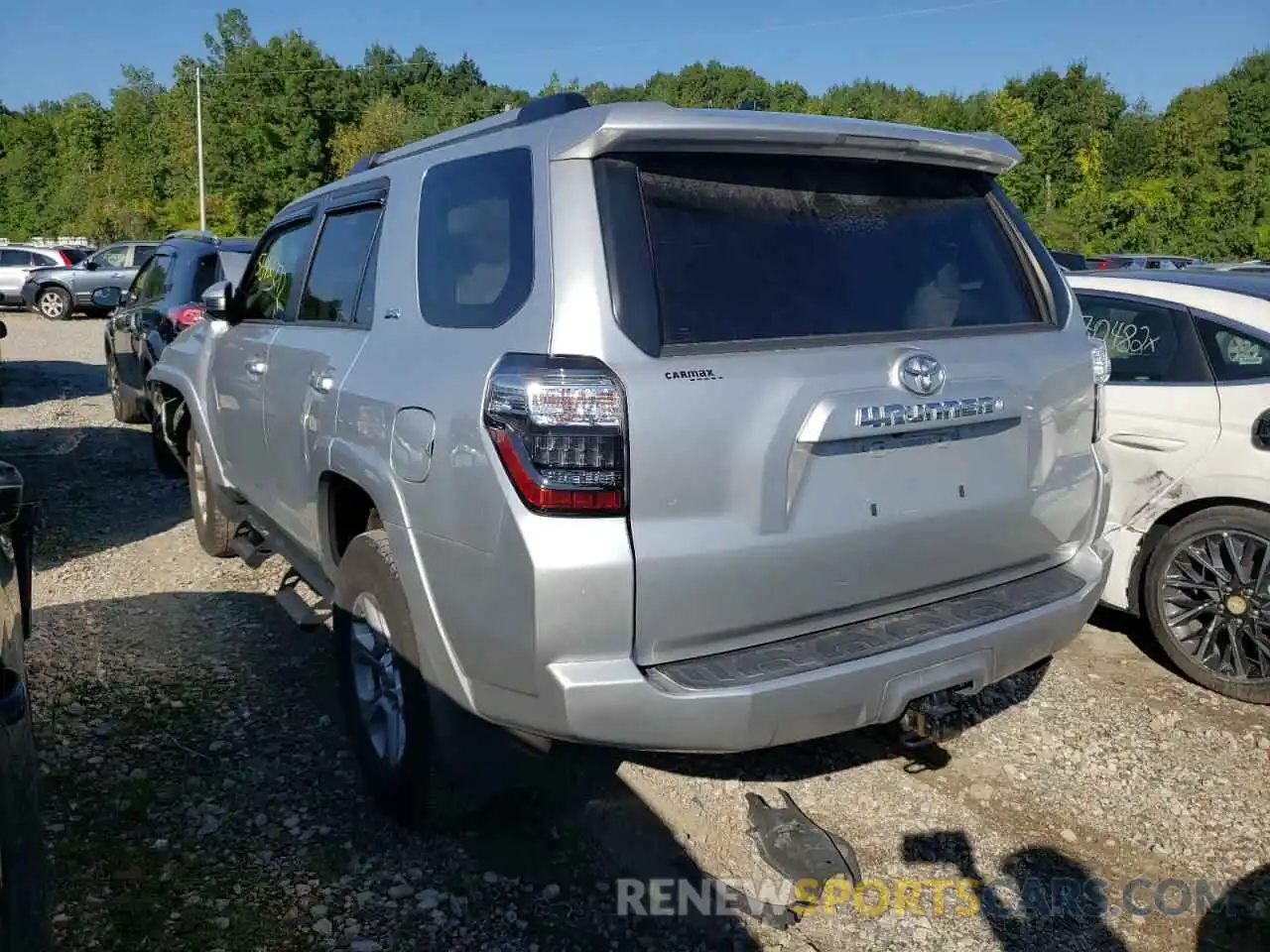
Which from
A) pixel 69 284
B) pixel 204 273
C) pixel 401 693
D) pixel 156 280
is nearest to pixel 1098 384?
pixel 401 693

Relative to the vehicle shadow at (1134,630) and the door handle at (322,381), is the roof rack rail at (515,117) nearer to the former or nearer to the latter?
the door handle at (322,381)

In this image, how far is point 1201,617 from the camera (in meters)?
4.41

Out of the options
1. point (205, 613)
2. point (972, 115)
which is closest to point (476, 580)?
point (205, 613)

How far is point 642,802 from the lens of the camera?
345cm

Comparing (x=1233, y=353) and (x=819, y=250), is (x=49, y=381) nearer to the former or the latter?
(x=819, y=250)

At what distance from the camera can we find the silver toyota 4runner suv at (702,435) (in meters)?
2.39

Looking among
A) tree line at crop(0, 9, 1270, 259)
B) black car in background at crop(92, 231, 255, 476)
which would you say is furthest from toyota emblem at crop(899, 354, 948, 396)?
tree line at crop(0, 9, 1270, 259)

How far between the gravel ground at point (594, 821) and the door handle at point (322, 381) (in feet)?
4.29

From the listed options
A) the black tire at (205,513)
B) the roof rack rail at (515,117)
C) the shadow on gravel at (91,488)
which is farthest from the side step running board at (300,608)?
the shadow on gravel at (91,488)

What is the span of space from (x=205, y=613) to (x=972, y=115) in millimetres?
66113

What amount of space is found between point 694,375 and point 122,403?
940 centimetres

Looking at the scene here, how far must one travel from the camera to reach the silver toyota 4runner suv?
2.39 metres

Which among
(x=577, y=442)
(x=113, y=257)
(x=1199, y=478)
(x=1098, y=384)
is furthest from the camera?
(x=113, y=257)

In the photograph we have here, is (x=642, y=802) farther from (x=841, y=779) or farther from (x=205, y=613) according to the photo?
(x=205, y=613)
